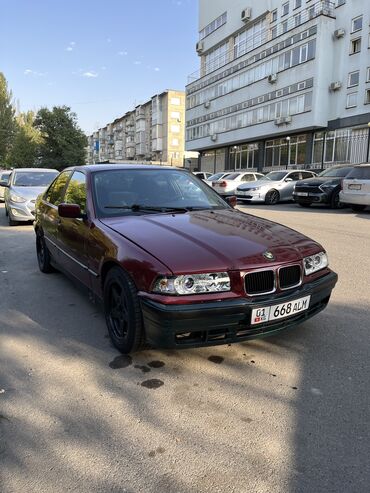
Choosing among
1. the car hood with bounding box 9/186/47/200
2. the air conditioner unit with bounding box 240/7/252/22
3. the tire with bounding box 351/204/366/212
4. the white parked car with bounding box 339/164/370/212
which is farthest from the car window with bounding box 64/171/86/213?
the air conditioner unit with bounding box 240/7/252/22

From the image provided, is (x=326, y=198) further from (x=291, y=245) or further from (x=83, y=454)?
(x=83, y=454)

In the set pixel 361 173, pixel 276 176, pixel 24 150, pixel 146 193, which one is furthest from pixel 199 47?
pixel 146 193

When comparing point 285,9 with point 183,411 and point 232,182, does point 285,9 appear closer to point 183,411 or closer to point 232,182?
point 232,182

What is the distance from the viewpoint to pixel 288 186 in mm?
19141

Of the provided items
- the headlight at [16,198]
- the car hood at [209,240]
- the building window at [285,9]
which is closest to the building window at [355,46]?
the building window at [285,9]

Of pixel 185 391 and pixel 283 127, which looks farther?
pixel 283 127

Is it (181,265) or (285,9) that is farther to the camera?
(285,9)

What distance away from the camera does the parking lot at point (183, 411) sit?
2.14 metres

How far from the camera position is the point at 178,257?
3.03 meters

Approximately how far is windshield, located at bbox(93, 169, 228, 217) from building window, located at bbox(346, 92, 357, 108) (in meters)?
29.1

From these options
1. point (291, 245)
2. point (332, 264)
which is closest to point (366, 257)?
point (332, 264)

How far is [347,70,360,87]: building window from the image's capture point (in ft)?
97.2

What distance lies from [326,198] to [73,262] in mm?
12955

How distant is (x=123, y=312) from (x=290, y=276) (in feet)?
4.45
